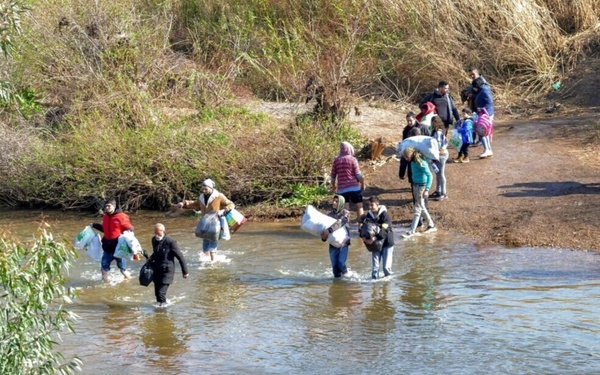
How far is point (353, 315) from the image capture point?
1233 centimetres

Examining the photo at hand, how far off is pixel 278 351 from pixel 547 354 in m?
2.92

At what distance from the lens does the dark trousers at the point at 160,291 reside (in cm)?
1288

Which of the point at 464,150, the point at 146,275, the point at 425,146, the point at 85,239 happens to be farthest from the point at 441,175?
the point at 146,275

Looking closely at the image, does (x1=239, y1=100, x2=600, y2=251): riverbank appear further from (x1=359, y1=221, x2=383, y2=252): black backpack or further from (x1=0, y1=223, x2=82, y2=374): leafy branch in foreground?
(x1=0, y1=223, x2=82, y2=374): leafy branch in foreground

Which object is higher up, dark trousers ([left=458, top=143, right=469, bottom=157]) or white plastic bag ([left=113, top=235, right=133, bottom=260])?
dark trousers ([left=458, top=143, right=469, bottom=157])

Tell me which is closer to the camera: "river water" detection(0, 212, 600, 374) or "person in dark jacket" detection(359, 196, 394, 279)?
"river water" detection(0, 212, 600, 374)

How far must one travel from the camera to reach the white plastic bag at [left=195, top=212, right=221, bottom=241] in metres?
14.7

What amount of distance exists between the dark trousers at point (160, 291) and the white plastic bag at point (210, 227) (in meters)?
1.90

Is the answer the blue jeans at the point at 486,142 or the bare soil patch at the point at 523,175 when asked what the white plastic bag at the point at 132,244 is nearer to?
the bare soil patch at the point at 523,175

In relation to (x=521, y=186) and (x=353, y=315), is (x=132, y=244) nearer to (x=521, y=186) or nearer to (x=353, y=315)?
(x=353, y=315)

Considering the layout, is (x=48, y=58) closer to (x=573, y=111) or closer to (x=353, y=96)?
(x=353, y=96)

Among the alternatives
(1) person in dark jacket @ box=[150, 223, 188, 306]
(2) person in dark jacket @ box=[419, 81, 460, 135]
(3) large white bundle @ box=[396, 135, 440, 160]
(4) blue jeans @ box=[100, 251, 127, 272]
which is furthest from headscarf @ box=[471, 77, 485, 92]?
(1) person in dark jacket @ box=[150, 223, 188, 306]

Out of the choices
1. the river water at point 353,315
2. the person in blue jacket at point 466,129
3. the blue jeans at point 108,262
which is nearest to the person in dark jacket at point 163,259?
the river water at point 353,315

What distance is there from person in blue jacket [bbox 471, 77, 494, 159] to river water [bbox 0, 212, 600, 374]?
3.63 meters
